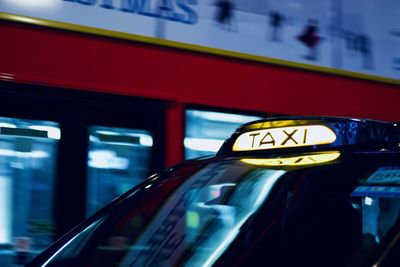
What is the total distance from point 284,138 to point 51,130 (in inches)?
85.5

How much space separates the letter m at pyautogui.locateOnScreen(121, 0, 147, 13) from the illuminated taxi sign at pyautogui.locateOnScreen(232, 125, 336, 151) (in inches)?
87.7

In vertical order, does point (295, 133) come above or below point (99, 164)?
above

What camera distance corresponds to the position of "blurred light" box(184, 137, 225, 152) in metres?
5.05

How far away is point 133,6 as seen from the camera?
4.93 m

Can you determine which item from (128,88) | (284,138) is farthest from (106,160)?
(284,138)

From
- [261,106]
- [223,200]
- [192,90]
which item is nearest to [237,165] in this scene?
[223,200]

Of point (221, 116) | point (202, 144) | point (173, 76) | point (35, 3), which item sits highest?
point (35, 3)

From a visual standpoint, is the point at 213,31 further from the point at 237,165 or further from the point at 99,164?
the point at 237,165

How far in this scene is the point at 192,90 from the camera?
5.11m

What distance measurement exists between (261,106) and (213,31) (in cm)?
70

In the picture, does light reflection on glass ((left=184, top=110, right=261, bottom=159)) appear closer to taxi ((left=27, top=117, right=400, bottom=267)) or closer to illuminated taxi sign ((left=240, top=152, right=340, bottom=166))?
taxi ((left=27, top=117, right=400, bottom=267))

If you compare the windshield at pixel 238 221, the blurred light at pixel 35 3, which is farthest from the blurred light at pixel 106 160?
the windshield at pixel 238 221

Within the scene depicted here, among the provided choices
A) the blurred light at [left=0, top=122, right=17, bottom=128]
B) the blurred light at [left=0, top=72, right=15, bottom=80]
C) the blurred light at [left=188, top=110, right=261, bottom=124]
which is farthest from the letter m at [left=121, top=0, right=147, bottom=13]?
the blurred light at [left=0, top=122, right=17, bottom=128]

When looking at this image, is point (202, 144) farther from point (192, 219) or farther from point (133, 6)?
point (192, 219)
